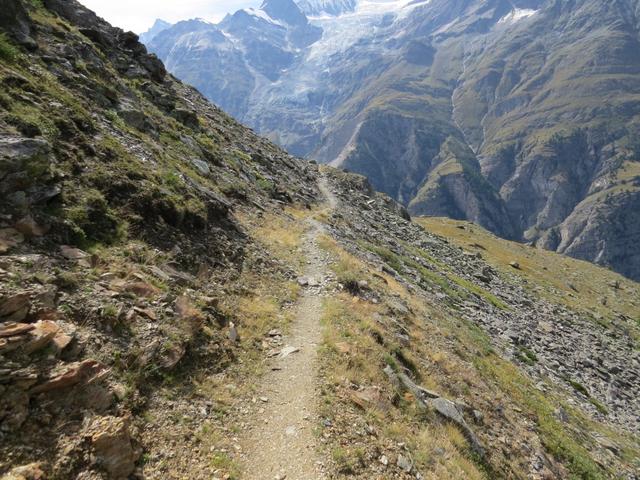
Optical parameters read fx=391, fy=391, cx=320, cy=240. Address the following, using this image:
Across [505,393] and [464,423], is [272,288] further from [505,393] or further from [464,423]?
[505,393]

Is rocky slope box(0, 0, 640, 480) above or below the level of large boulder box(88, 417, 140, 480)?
above

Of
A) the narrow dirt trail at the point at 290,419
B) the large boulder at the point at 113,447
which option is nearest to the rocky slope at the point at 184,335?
the large boulder at the point at 113,447

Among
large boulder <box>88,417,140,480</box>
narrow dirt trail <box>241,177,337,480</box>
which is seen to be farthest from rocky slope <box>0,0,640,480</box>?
narrow dirt trail <box>241,177,337,480</box>

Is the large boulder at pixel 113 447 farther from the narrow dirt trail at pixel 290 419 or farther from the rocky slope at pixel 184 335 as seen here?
the narrow dirt trail at pixel 290 419

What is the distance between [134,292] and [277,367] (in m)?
6.01

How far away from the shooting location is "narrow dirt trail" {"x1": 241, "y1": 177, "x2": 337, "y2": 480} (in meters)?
11.1

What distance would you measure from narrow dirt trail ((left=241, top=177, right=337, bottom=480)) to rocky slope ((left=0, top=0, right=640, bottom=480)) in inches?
13.8

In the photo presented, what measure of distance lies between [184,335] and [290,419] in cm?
461

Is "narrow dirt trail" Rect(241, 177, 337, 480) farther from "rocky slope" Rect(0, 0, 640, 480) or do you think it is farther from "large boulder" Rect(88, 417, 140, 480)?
"large boulder" Rect(88, 417, 140, 480)

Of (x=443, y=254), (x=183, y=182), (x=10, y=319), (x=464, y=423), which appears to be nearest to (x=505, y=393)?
(x=464, y=423)

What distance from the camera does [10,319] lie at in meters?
9.81

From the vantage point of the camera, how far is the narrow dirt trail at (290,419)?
11070mm

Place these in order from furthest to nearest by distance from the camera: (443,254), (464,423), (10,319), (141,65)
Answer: (443,254) → (141,65) → (464,423) → (10,319)

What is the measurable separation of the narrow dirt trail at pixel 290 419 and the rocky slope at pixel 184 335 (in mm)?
350
